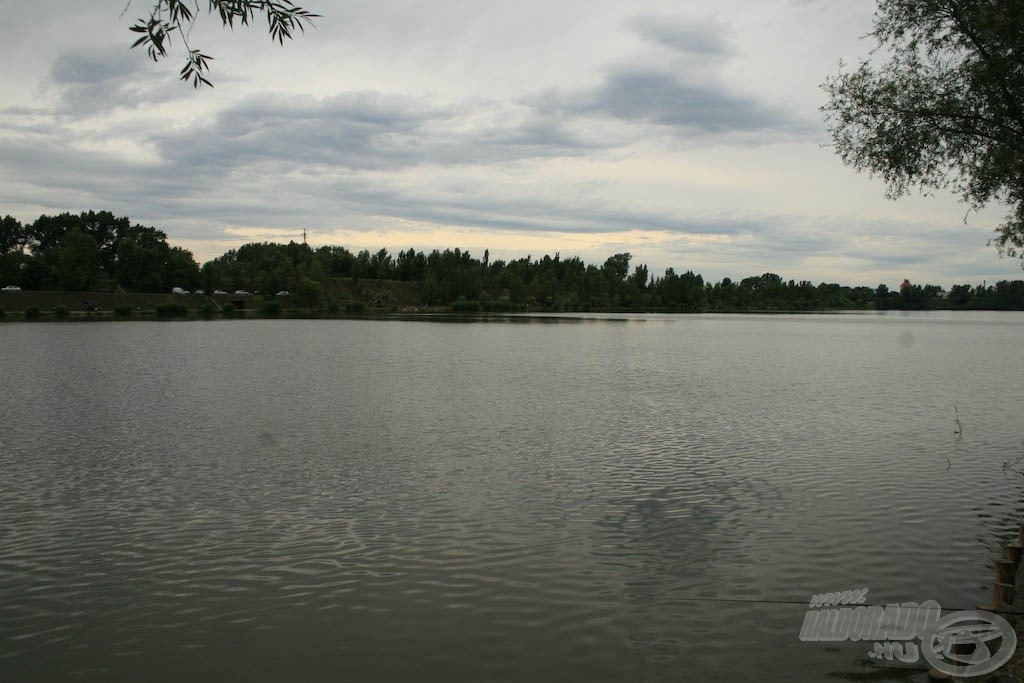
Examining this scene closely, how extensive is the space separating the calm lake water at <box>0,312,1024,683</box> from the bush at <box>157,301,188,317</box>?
145 meters

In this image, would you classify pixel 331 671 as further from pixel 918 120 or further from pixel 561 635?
pixel 918 120

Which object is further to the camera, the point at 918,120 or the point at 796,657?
the point at 918,120

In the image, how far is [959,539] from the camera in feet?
50.5

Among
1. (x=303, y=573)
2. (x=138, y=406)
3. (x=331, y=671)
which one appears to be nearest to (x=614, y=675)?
(x=331, y=671)

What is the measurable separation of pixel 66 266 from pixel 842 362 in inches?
7363
